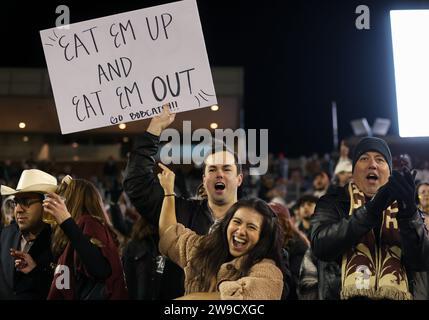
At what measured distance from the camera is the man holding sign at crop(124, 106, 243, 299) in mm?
3156

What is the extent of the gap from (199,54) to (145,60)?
30cm

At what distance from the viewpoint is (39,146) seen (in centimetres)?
2270

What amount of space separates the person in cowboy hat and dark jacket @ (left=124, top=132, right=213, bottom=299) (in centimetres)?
54

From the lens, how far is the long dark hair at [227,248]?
2.82 m

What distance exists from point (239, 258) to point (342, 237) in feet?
1.53

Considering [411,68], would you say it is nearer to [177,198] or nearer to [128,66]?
[177,198]

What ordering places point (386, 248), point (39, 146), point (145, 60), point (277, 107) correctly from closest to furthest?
point (386, 248) → point (145, 60) → point (39, 146) → point (277, 107)

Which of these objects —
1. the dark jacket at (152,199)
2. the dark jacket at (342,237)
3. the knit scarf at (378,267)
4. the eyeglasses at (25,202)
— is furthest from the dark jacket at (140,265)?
the knit scarf at (378,267)

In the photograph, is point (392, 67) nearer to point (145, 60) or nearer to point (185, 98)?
point (185, 98)

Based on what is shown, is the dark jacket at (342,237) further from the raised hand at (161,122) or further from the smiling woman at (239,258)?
the raised hand at (161,122)

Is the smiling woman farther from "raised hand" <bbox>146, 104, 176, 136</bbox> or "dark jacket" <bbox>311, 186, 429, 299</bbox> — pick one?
"raised hand" <bbox>146, 104, 176, 136</bbox>

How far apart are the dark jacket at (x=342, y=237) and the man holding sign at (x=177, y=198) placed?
47 cm
